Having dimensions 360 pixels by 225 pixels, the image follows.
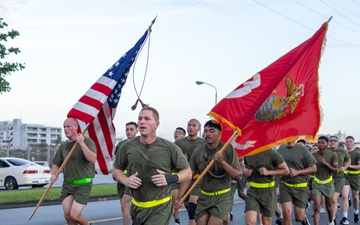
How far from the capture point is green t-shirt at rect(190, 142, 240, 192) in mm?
9227

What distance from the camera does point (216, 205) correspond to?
916 cm

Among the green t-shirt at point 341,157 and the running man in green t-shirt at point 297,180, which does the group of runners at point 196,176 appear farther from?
the green t-shirt at point 341,157

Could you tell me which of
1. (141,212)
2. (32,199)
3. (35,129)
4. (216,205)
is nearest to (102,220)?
(32,199)

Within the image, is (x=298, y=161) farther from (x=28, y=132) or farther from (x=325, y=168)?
(x=28, y=132)

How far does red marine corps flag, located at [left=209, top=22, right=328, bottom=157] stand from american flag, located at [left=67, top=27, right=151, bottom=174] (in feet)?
6.08

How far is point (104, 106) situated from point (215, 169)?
2703mm

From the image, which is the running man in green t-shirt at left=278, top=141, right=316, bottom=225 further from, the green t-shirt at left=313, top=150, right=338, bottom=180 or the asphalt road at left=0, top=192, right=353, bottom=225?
the asphalt road at left=0, top=192, right=353, bottom=225

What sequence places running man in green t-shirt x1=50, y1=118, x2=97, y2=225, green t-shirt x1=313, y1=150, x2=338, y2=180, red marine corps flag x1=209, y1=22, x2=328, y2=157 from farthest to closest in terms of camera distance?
green t-shirt x1=313, y1=150, x2=338, y2=180 → running man in green t-shirt x1=50, y1=118, x2=97, y2=225 → red marine corps flag x1=209, y1=22, x2=328, y2=157

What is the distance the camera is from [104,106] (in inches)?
435

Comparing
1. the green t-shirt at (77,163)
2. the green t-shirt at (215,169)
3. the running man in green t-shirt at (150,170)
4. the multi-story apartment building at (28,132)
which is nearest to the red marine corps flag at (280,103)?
the green t-shirt at (215,169)

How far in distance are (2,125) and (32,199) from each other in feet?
601

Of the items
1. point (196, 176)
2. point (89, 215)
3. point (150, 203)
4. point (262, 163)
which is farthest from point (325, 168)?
point (150, 203)

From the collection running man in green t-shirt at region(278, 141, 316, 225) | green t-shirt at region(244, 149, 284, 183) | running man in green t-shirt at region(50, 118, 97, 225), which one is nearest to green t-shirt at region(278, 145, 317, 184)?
running man in green t-shirt at region(278, 141, 316, 225)

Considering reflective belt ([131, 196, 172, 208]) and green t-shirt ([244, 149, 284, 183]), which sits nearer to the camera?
reflective belt ([131, 196, 172, 208])
